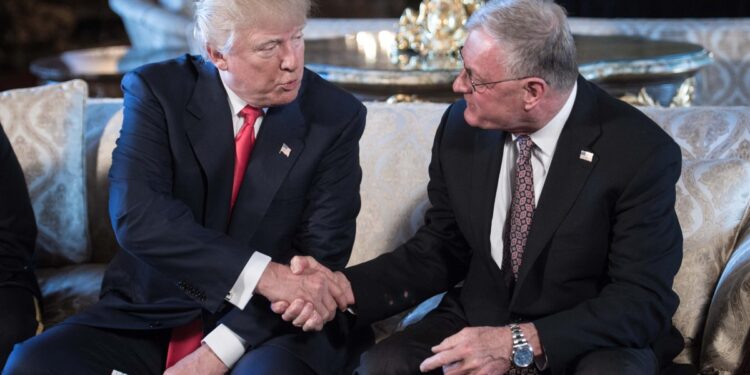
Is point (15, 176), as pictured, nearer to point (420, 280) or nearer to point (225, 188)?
point (225, 188)

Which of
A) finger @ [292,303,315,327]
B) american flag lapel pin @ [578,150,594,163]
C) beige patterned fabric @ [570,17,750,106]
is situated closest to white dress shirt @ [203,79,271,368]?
finger @ [292,303,315,327]

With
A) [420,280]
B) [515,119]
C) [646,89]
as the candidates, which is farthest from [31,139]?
[646,89]

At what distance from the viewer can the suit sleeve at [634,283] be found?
224 centimetres

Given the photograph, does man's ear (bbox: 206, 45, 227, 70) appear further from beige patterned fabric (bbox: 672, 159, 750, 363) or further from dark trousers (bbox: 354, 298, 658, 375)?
beige patterned fabric (bbox: 672, 159, 750, 363)

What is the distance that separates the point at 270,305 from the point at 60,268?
0.93 m

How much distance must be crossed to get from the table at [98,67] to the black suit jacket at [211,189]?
3.00 metres

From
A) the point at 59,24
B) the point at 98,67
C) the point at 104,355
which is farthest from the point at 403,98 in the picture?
the point at 59,24

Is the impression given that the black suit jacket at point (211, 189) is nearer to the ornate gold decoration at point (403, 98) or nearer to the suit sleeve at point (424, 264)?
the suit sleeve at point (424, 264)

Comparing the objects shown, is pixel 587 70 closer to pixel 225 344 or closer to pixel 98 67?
pixel 225 344

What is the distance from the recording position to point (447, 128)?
254 cm

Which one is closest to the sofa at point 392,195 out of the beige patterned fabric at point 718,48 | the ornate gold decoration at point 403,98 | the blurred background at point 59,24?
the ornate gold decoration at point 403,98

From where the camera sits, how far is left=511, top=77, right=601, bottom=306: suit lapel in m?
2.32

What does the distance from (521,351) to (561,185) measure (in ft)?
1.18

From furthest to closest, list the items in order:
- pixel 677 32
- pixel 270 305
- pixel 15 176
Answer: pixel 677 32, pixel 15 176, pixel 270 305
